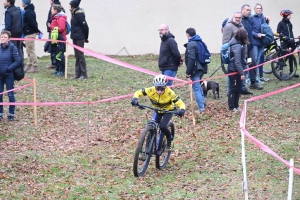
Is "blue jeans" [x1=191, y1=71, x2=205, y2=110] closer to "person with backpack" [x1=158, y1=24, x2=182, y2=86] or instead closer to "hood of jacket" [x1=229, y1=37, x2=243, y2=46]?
"person with backpack" [x1=158, y1=24, x2=182, y2=86]

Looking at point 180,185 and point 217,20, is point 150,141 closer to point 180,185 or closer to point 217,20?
point 180,185

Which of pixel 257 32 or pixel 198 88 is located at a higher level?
pixel 257 32

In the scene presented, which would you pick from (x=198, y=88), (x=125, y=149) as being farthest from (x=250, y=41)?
(x=125, y=149)

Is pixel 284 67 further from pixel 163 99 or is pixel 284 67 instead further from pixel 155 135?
pixel 155 135

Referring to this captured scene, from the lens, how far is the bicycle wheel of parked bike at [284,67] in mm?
16281

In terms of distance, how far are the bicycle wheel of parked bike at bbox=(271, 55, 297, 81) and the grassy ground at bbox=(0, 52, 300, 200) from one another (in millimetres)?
283

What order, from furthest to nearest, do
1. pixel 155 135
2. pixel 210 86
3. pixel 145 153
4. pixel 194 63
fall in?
1. pixel 210 86
2. pixel 194 63
3. pixel 155 135
4. pixel 145 153

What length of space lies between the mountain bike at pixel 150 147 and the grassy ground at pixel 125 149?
167mm

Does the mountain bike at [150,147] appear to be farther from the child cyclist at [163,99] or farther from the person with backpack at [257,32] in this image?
the person with backpack at [257,32]

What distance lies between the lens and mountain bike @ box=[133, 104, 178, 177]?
30.9 ft

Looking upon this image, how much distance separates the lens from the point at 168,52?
13.1 metres

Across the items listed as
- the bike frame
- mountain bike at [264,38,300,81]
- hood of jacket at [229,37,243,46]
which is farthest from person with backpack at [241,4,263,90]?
the bike frame

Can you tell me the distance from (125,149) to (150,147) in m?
1.75

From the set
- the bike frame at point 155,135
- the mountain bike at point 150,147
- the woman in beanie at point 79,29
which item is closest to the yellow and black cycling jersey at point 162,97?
the mountain bike at point 150,147
